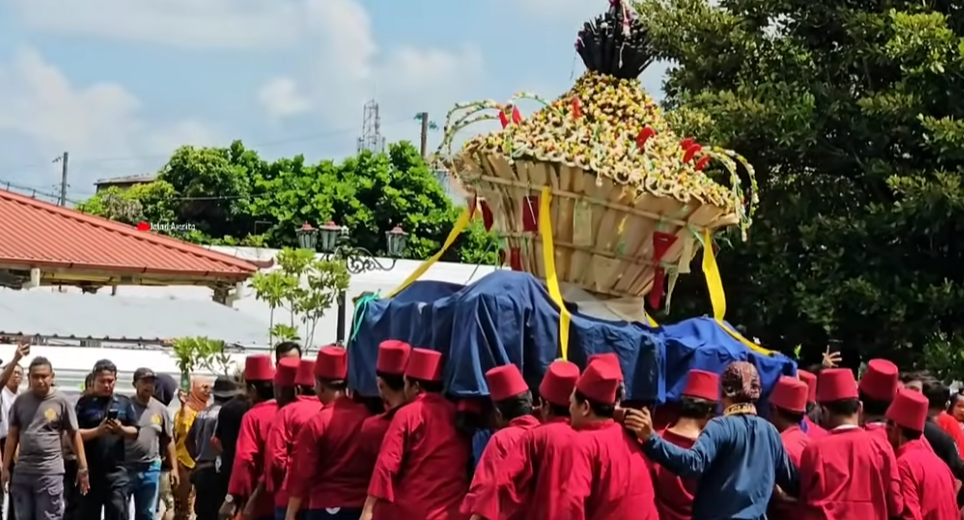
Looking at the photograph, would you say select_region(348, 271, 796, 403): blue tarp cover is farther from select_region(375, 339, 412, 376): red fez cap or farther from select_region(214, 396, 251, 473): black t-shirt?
select_region(214, 396, 251, 473): black t-shirt

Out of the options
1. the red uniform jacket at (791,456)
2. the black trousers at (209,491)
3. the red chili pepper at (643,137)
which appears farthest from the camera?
the black trousers at (209,491)

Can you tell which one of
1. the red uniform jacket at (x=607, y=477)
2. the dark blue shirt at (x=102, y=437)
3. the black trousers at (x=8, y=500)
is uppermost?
the red uniform jacket at (x=607, y=477)

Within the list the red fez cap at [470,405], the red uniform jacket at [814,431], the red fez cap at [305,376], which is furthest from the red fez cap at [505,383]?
the red fez cap at [305,376]

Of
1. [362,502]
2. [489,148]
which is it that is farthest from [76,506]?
[489,148]

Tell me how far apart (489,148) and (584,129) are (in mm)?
505

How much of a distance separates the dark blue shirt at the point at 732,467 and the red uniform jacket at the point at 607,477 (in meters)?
0.17

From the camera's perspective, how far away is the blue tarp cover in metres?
7.18

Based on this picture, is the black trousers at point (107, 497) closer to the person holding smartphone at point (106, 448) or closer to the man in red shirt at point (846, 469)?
the person holding smartphone at point (106, 448)

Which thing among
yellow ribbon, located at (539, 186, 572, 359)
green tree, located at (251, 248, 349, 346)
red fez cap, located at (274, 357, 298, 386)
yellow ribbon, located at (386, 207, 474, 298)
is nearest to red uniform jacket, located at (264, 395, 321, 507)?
red fez cap, located at (274, 357, 298, 386)

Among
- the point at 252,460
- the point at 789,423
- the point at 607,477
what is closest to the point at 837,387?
the point at 789,423

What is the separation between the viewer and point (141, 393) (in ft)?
39.5

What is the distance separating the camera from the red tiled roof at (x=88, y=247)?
22672mm

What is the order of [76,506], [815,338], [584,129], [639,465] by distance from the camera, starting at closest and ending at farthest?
[639,465] → [584,129] → [76,506] → [815,338]

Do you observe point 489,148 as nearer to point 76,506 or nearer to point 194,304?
point 76,506
